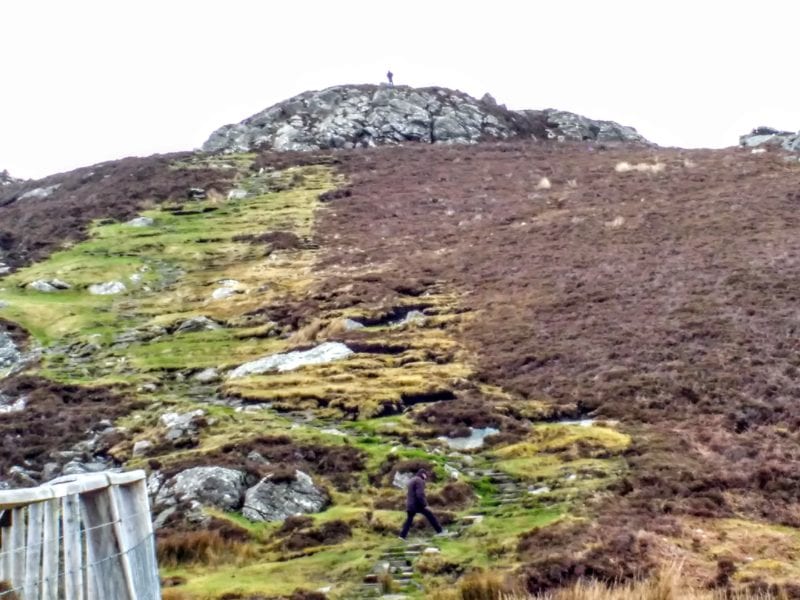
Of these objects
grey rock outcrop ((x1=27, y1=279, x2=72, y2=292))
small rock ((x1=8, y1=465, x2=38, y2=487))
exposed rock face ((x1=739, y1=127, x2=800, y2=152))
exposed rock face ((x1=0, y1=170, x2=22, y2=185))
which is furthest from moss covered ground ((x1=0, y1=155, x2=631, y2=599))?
exposed rock face ((x1=0, y1=170, x2=22, y2=185))

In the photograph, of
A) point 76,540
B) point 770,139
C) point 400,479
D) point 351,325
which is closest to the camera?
point 76,540

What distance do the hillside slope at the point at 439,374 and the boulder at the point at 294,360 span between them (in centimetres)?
11

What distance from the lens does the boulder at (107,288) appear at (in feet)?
159

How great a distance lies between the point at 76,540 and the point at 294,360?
87.0 ft

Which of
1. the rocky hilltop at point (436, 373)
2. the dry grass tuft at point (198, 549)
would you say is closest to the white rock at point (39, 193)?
the rocky hilltop at point (436, 373)

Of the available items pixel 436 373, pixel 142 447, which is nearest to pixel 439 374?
pixel 436 373

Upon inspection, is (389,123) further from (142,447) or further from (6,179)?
(142,447)

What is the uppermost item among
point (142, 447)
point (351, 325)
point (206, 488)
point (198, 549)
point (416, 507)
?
point (351, 325)

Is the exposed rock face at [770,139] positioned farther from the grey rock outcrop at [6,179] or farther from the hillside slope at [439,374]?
the grey rock outcrop at [6,179]

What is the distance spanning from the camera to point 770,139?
2881 inches

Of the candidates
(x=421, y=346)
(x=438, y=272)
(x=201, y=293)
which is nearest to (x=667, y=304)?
(x=421, y=346)

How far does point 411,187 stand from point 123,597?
5515cm

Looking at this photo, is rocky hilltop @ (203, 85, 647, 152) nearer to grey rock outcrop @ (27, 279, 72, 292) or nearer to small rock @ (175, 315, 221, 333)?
grey rock outcrop @ (27, 279, 72, 292)

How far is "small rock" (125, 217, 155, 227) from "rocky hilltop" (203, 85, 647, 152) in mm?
24207
